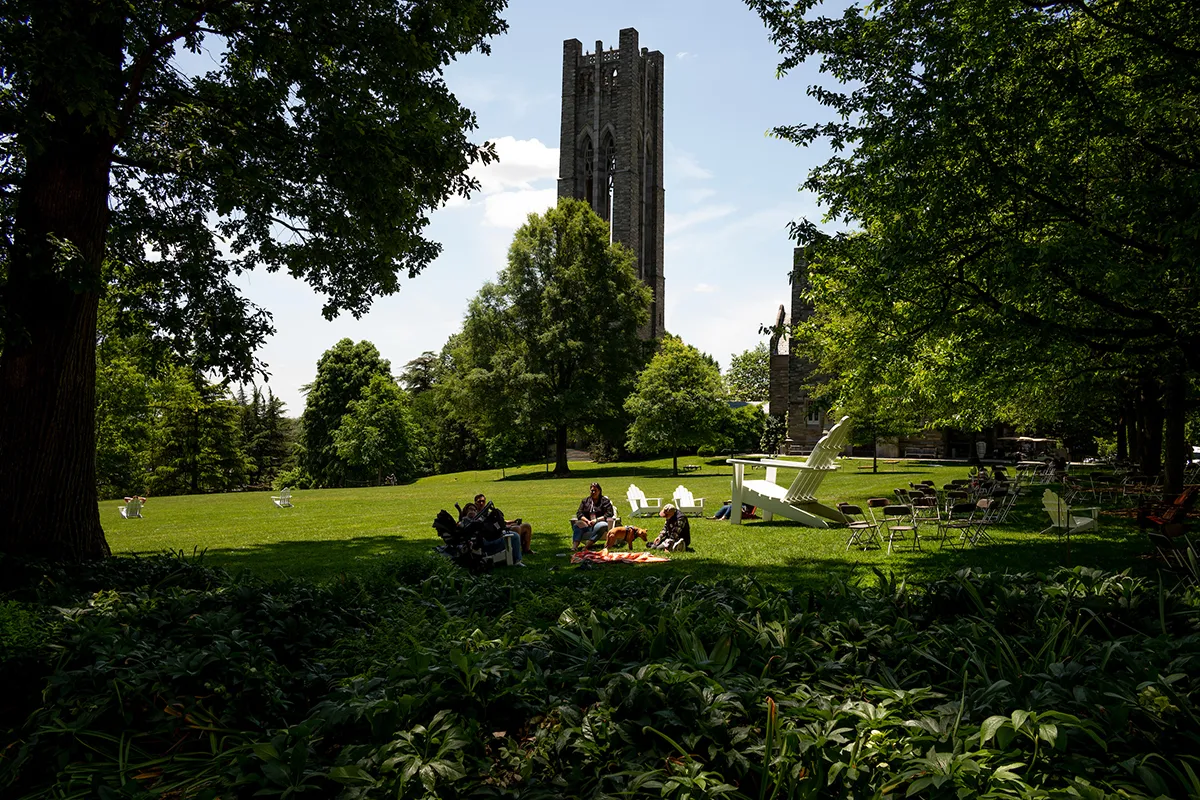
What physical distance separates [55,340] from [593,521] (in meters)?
8.38

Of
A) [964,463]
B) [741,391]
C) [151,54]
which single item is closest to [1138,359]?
[151,54]

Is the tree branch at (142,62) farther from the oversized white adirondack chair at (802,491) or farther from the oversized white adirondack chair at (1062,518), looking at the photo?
the oversized white adirondack chair at (1062,518)

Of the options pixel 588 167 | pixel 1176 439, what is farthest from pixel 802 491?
pixel 588 167

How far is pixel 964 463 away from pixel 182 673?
1884 inches

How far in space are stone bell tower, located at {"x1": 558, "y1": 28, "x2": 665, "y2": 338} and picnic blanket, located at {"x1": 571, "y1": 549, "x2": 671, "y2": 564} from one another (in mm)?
58871

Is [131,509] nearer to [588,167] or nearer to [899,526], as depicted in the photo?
[899,526]

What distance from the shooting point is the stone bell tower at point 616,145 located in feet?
231

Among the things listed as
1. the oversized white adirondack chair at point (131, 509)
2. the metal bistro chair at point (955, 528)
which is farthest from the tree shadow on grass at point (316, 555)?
the oversized white adirondack chair at point (131, 509)

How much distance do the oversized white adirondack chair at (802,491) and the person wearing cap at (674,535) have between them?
298 cm

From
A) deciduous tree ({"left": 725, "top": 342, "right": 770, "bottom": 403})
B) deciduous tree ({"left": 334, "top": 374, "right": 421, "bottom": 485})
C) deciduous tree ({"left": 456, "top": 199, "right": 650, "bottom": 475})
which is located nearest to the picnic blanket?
deciduous tree ({"left": 456, "top": 199, "right": 650, "bottom": 475})

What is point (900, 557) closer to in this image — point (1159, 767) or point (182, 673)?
point (1159, 767)

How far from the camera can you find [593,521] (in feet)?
43.9

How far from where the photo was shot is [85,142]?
26.7 ft

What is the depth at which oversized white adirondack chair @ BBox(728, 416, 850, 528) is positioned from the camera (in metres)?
15.0
